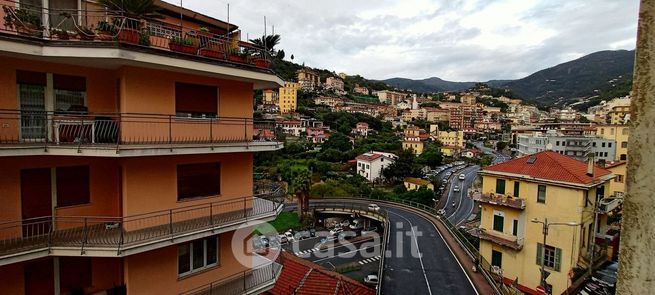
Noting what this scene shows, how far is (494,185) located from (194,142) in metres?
25.3

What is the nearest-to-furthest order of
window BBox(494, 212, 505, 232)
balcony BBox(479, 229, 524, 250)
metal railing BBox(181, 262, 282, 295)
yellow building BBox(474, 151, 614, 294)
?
1. metal railing BBox(181, 262, 282, 295)
2. yellow building BBox(474, 151, 614, 294)
3. balcony BBox(479, 229, 524, 250)
4. window BBox(494, 212, 505, 232)

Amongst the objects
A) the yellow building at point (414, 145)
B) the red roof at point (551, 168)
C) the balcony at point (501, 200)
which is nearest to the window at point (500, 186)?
the balcony at point (501, 200)


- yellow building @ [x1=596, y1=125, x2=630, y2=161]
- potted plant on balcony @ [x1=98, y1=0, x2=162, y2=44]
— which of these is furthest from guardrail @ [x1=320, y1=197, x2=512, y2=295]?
yellow building @ [x1=596, y1=125, x2=630, y2=161]

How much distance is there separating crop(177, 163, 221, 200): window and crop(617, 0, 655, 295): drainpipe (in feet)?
30.8

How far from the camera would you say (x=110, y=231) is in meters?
8.45

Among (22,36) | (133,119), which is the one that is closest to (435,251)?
(133,119)

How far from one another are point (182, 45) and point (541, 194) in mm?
25788

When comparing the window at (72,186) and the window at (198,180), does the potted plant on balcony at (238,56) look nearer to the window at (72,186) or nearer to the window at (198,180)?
the window at (198,180)

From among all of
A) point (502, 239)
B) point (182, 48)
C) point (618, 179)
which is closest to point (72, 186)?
point (182, 48)

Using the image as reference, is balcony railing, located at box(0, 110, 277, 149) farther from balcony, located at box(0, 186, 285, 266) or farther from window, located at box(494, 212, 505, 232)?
window, located at box(494, 212, 505, 232)

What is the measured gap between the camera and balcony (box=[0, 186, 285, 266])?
24.0ft

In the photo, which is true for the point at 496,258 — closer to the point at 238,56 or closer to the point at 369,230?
the point at 369,230

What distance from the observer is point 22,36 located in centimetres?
682

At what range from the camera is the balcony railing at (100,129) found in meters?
7.32
